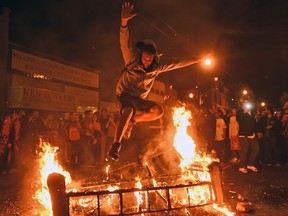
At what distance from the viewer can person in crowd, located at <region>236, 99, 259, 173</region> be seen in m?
8.35

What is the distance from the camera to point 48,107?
495 inches

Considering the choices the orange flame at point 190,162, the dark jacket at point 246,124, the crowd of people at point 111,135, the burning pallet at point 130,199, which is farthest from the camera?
the crowd of people at point 111,135

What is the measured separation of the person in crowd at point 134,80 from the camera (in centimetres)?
431

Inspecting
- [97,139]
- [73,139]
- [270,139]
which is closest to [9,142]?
[73,139]

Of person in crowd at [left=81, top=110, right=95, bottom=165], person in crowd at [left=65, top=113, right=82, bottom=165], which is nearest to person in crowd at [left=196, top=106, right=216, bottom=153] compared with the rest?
person in crowd at [left=81, top=110, right=95, bottom=165]

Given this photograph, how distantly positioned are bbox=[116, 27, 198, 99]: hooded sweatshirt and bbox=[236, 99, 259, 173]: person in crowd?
4.37 metres

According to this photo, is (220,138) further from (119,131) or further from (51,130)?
(119,131)

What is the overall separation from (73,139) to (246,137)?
5615 millimetres

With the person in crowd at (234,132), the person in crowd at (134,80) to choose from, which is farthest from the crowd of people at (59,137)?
the person in crowd at (134,80)

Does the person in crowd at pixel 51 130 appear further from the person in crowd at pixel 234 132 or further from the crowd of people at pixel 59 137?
the person in crowd at pixel 234 132

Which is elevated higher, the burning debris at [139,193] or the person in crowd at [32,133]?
the person in crowd at [32,133]

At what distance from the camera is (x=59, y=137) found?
9750 mm

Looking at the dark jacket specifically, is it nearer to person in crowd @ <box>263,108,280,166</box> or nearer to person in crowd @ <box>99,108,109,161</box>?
person in crowd @ <box>263,108,280,166</box>

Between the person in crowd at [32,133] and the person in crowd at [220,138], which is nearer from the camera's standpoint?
the person in crowd at [32,133]
